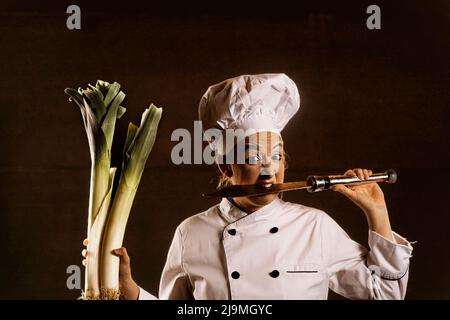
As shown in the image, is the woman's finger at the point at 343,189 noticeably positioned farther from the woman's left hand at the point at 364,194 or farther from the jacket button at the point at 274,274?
the jacket button at the point at 274,274

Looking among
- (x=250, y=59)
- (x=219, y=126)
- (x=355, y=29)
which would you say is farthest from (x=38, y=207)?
(x=355, y=29)

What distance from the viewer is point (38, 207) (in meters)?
1.73

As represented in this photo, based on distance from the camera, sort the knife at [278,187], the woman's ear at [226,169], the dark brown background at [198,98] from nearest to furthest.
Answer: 1. the knife at [278,187]
2. the woman's ear at [226,169]
3. the dark brown background at [198,98]

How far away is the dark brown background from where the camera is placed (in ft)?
5.65

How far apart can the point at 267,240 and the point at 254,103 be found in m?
0.38

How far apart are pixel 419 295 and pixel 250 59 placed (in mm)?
932

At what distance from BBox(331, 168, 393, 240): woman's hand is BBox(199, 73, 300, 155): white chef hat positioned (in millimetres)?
244

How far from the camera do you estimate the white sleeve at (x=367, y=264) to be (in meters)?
1.40

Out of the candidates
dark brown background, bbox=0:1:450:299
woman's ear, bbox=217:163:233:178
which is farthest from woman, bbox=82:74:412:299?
dark brown background, bbox=0:1:450:299

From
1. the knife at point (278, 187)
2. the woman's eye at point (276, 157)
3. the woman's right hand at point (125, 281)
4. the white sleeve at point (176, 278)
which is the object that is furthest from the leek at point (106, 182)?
the woman's eye at point (276, 157)

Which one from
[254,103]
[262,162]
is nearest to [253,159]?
[262,162]

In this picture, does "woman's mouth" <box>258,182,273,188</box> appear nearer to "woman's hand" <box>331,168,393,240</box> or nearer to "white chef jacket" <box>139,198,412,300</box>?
"white chef jacket" <box>139,198,412,300</box>
